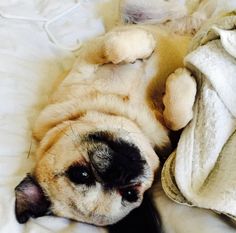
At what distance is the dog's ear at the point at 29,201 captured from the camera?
97 cm

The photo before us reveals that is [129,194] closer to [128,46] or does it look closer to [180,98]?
[180,98]

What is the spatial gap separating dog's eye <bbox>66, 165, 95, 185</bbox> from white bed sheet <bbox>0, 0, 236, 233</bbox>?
0.34 ft

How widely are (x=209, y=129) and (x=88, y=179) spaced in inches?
11.4

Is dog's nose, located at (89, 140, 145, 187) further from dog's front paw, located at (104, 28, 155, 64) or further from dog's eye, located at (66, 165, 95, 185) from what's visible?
dog's front paw, located at (104, 28, 155, 64)

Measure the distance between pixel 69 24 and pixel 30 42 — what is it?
18cm

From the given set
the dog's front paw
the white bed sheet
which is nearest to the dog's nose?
the white bed sheet

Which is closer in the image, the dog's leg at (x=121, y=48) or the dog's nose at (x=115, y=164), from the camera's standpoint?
the dog's nose at (x=115, y=164)

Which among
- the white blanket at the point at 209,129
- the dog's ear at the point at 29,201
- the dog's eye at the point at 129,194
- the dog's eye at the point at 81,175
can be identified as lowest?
the dog's ear at the point at 29,201

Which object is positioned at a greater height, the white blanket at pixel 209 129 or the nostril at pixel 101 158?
the white blanket at pixel 209 129

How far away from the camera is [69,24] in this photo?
1.55 meters

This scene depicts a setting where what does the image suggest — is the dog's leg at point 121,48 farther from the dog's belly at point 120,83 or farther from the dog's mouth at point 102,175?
the dog's mouth at point 102,175

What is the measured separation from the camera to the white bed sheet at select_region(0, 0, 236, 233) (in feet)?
3.19

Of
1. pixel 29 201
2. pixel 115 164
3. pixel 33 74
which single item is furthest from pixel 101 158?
pixel 33 74

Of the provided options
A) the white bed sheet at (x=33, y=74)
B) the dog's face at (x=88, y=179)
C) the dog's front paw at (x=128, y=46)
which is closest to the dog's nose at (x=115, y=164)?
the dog's face at (x=88, y=179)
